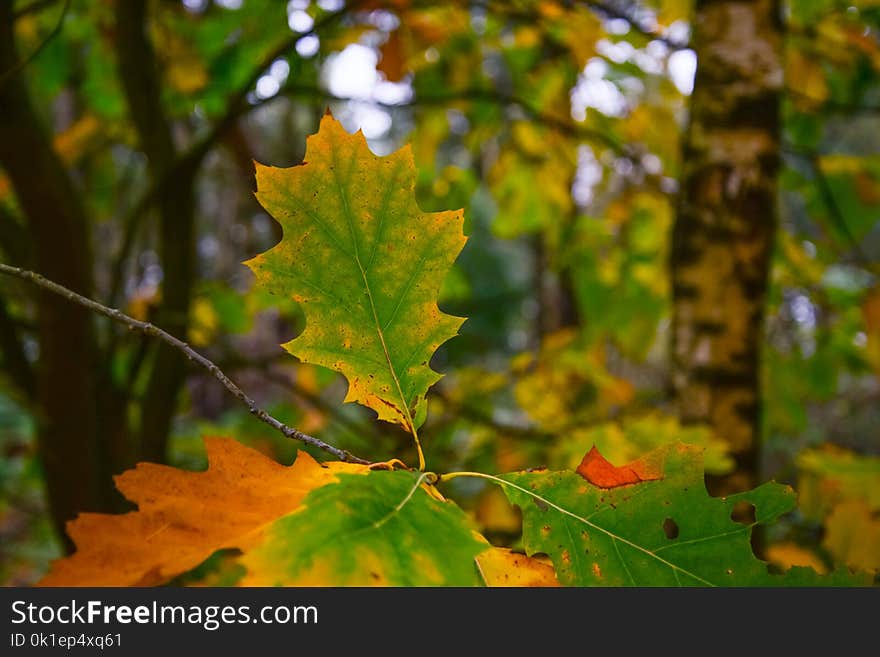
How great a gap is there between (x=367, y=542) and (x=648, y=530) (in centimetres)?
20

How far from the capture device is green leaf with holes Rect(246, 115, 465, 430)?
50cm

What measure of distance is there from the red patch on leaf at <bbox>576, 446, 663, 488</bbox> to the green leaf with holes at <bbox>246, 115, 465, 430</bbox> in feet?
0.43

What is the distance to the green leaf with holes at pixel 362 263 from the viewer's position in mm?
497

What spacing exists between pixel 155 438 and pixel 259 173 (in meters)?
1.19

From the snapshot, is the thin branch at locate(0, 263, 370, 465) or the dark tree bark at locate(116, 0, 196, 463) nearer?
the thin branch at locate(0, 263, 370, 465)

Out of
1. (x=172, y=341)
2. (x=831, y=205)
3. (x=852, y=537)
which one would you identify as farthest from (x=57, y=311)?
(x=831, y=205)

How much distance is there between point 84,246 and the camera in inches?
50.3

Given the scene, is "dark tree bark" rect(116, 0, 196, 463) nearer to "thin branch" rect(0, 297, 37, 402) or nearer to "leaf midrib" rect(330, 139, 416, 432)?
"thin branch" rect(0, 297, 37, 402)

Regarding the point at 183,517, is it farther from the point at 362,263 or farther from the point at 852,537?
the point at 852,537

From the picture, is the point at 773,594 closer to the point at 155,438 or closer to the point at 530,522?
the point at 530,522

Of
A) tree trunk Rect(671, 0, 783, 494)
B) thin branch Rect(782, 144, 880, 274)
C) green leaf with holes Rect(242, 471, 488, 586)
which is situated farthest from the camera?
thin branch Rect(782, 144, 880, 274)

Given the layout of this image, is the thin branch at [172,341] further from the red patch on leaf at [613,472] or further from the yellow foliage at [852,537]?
the yellow foliage at [852,537]

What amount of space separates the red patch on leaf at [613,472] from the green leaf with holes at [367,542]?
0.35ft

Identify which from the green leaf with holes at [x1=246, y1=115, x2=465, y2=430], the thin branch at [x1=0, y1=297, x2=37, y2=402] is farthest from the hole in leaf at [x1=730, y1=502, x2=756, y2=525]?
the thin branch at [x1=0, y1=297, x2=37, y2=402]
